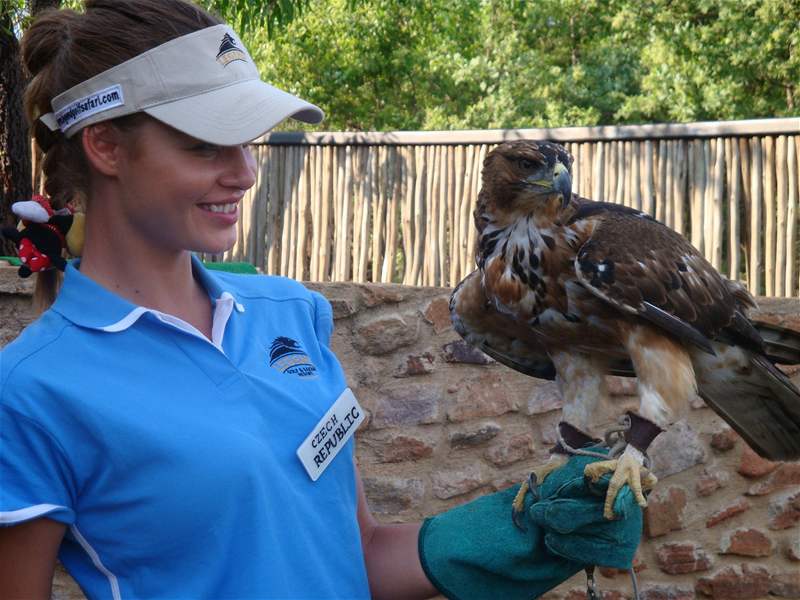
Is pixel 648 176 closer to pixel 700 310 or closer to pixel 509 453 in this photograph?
A: pixel 509 453

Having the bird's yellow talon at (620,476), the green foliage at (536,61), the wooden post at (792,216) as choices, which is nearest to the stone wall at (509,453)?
the bird's yellow talon at (620,476)

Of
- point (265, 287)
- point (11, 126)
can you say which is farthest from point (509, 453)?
point (11, 126)

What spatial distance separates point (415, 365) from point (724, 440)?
135cm

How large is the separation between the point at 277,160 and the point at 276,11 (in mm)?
2011

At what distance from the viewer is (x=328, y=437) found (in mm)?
1789

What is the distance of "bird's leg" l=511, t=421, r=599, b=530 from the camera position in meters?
2.14

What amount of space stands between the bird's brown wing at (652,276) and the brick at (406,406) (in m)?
1.58

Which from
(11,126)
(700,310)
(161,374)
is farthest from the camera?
(11,126)

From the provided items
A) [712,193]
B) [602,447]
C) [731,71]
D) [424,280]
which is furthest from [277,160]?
[731,71]

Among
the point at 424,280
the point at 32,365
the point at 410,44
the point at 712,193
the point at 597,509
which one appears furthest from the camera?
the point at 410,44

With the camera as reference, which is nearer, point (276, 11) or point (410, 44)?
point (276, 11)

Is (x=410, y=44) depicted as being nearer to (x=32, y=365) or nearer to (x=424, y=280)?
(x=424, y=280)

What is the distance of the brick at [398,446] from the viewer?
3951 mm

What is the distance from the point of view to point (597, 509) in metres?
1.99
